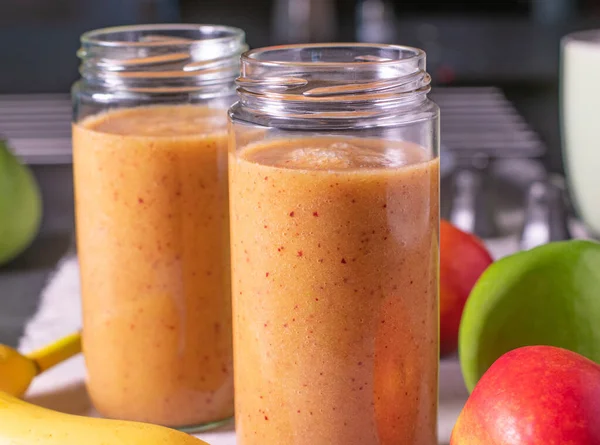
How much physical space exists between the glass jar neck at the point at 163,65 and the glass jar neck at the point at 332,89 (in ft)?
0.35

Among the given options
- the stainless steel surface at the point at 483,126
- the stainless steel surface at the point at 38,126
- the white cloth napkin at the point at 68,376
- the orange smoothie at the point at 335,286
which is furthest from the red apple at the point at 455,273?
the stainless steel surface at the point at 38,126

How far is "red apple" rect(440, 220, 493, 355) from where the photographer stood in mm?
801

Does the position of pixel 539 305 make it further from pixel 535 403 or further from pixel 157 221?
pixel 157 221

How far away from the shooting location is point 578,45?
1067mm

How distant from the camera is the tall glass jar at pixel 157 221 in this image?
656mm

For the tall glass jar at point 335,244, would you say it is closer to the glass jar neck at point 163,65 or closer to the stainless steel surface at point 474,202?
the glass jar neck at point 163,65

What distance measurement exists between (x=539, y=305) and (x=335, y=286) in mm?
209

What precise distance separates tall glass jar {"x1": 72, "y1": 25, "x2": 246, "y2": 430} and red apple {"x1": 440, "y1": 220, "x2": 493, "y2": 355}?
21 cm

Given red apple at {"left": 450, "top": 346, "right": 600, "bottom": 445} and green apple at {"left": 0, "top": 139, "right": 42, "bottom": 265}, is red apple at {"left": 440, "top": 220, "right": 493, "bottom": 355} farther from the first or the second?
green apple at {"left": 0, "top": 139, "right": 42, "bottom": 265}

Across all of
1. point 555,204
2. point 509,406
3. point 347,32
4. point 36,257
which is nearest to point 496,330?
point 509,406

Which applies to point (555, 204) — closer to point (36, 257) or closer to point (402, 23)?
point (36, 257)

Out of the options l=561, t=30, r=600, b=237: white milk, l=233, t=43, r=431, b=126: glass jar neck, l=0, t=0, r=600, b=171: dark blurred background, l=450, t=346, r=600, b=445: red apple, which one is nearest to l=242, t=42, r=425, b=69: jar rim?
l=233, t=43, r=431, b=126: glass jar neck

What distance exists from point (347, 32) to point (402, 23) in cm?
14

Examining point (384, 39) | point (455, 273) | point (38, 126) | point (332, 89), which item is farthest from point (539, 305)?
point (384, 39)
